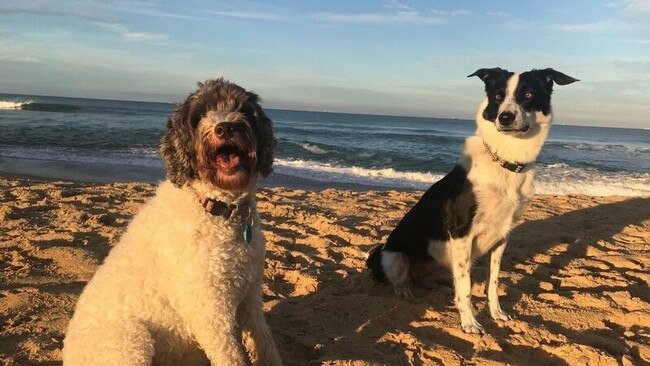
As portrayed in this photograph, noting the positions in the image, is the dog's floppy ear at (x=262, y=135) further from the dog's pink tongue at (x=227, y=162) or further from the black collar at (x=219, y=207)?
the black collar at (x=219, y=207)

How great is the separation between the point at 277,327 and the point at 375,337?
81cm

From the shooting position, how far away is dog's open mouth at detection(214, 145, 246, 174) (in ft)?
9.02

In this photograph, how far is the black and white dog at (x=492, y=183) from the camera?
4211 mm

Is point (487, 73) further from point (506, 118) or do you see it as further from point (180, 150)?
point (180, 150)

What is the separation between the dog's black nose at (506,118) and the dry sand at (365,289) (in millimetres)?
1684

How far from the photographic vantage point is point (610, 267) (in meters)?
5.70

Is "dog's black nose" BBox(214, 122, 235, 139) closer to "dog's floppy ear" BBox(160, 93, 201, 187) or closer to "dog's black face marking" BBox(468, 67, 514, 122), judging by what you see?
"dog's floppy ear" BBox(160, 93, 201, 187)

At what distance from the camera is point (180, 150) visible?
8.97 ft

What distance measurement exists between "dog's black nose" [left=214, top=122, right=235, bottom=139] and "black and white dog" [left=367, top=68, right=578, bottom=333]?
2348 millimetres

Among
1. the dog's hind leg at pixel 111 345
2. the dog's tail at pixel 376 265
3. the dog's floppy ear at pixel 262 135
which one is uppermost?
the dog's floppy ear at pixel 262 135

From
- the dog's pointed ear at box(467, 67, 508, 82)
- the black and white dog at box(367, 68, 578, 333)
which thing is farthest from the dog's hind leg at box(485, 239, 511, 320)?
the dog's pointed ear at box(467, 67, 508, 82)

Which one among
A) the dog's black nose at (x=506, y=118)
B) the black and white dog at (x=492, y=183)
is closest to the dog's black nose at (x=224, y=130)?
the black and white dog at (x=492, y=183)

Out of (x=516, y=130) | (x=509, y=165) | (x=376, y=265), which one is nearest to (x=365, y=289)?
(x=376, y=265)

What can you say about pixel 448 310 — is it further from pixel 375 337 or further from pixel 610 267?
pixel 610 267
